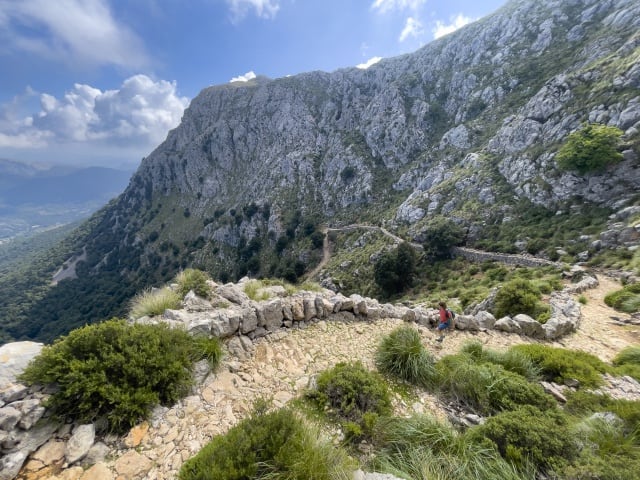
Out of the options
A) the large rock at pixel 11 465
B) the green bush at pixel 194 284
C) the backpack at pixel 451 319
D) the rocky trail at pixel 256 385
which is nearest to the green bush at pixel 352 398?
the rocky trail at pixel 256 385

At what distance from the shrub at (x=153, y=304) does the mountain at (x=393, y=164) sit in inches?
1183

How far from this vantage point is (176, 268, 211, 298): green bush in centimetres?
895

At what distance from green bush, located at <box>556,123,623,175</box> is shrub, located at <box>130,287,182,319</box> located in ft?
132

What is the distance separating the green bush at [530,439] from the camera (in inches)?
138

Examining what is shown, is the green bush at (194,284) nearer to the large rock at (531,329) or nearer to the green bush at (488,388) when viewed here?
the green bush at (488,388)

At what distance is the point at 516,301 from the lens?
12.0 meters

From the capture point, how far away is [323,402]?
4988 mm

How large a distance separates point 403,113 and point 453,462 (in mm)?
83810

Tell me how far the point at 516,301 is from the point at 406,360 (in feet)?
29.3

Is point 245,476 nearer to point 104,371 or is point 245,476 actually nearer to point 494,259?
point 104,371

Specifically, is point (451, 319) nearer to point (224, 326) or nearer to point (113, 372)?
point (224, 326)

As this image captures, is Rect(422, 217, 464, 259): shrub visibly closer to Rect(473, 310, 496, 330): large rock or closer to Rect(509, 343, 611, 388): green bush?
Rect(473, 310, 496, 330): large rock

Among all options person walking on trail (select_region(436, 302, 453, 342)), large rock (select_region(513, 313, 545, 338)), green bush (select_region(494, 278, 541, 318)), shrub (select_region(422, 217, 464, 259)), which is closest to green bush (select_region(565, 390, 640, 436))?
person walking on trail (select_region(436, 302, 453, 342))

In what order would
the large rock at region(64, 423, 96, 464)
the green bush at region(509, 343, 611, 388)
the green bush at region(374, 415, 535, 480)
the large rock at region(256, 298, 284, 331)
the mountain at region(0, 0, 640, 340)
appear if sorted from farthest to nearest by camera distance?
the mountain at region(0, 0, 640, 340) → the large rock at region(256, 298, 284, 331) → the green bush at region(509, 343, 611, 388) → the large rock at region(64, 423, 96, 464) → the green bush at region(374, 415, 535, 480)
